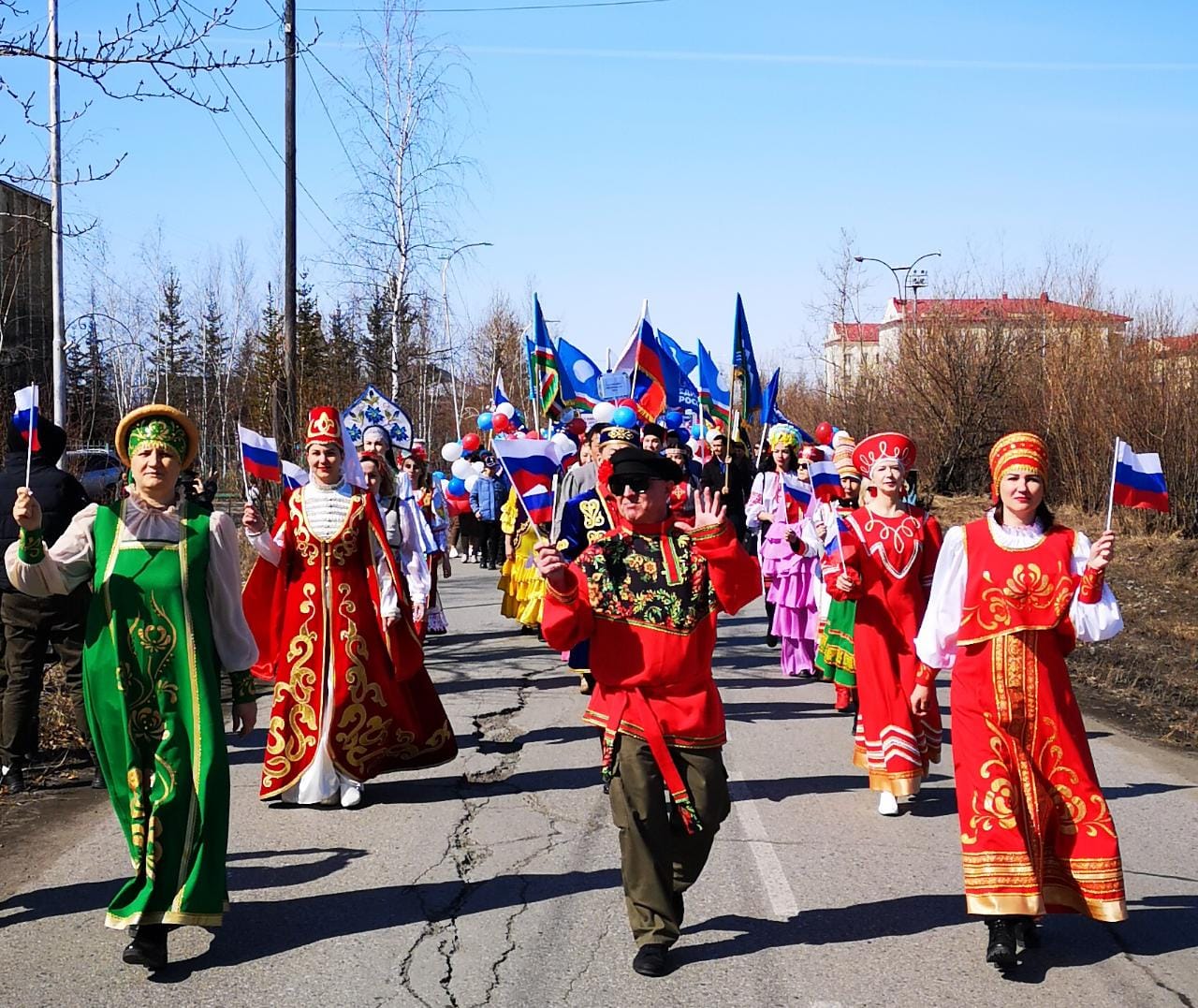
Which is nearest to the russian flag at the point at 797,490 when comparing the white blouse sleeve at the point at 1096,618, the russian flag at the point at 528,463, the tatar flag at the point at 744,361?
the tatar flag at the point at 744,361

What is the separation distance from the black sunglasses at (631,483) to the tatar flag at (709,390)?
12.4 metres

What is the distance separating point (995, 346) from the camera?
2998 cm

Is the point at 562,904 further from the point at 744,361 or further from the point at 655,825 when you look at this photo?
the point at 744,361

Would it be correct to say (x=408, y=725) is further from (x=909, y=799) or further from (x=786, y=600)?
(x=786, y=600)

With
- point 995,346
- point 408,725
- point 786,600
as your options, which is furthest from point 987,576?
point 995,346

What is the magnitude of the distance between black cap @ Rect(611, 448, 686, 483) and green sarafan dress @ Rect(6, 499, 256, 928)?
1557 mm

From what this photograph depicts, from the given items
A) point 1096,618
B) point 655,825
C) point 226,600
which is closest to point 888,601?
point 1096,618

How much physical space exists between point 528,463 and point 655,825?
361cm

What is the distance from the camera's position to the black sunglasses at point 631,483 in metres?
4.90

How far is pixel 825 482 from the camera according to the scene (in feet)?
30.3

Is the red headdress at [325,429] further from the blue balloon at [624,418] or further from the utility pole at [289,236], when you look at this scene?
the utility pole at [289,236]

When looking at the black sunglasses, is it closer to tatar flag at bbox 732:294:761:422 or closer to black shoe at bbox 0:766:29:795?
black shoe at bbox 0:766:29:795

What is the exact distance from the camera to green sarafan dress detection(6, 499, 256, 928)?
15.8 ft

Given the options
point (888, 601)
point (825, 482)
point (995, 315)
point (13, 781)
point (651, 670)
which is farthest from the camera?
point (995, 315)
